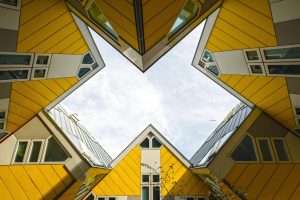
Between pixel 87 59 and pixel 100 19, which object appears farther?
pixel 87 59

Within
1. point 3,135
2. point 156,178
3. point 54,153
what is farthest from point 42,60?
point 156,178

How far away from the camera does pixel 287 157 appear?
1159cm

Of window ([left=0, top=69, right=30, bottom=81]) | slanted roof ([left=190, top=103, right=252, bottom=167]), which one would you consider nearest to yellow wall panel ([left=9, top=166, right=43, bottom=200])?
window ([left=0, top=69, right=30, bottom=81])

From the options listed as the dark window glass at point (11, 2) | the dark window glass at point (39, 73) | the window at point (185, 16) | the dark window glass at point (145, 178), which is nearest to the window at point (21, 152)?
the dark window glass at point (39, 73)

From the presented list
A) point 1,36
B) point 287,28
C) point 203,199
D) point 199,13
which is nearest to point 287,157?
point 203,199

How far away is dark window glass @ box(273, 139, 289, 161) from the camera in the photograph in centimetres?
1159

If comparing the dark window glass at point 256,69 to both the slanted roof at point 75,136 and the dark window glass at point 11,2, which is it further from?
the dark window glass at point 11,2

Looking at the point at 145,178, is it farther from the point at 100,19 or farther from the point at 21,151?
the point at 100,19

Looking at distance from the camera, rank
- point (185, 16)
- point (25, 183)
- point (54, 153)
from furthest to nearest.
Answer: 1. point (54, 153)
2. point (25, 183)
3. point (185, 16)

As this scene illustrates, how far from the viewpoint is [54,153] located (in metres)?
11.4

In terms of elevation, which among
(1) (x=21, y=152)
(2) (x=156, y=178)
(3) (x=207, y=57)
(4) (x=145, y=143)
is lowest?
(2) (x=156, y=178)

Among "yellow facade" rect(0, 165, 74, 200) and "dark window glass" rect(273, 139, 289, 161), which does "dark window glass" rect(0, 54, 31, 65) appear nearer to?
"yellow facade" rect(0, 165, 74, 200)

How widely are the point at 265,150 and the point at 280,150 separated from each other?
69 cm

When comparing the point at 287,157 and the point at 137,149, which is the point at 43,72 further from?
the point at 287,157
